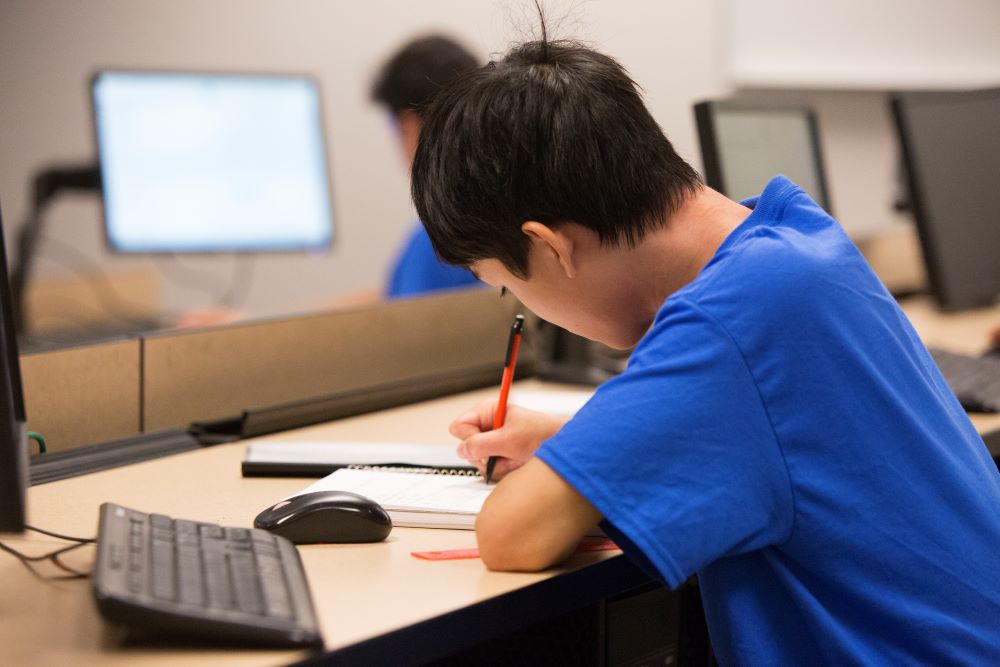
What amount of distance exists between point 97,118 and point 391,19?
58.4 inches

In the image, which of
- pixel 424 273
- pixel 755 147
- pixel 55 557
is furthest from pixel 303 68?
pixel 55 557

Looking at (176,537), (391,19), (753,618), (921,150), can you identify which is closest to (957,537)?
(753,618)

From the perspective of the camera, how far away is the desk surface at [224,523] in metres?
0.72

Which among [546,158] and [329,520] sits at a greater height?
[546,158]

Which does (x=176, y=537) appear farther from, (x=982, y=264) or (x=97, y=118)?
(x=982, y=264)

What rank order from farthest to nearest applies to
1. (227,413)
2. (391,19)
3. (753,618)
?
1. (391,19)
2. (227,413)
3. (753,618)

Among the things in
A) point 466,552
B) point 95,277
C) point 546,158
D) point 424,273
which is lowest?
point 466,552

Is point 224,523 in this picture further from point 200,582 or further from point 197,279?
point 197,279

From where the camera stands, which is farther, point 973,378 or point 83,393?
point 973,378

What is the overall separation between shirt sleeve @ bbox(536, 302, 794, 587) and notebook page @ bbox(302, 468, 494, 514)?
255 millimetres

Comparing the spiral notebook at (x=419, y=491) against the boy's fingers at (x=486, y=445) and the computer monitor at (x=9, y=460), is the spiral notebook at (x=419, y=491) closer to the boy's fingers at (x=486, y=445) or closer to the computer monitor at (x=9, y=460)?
the boy's fingers at (x=486, y=445)

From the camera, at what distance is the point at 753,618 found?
863 millimetres

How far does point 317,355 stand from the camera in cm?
155

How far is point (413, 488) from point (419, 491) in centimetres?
1
